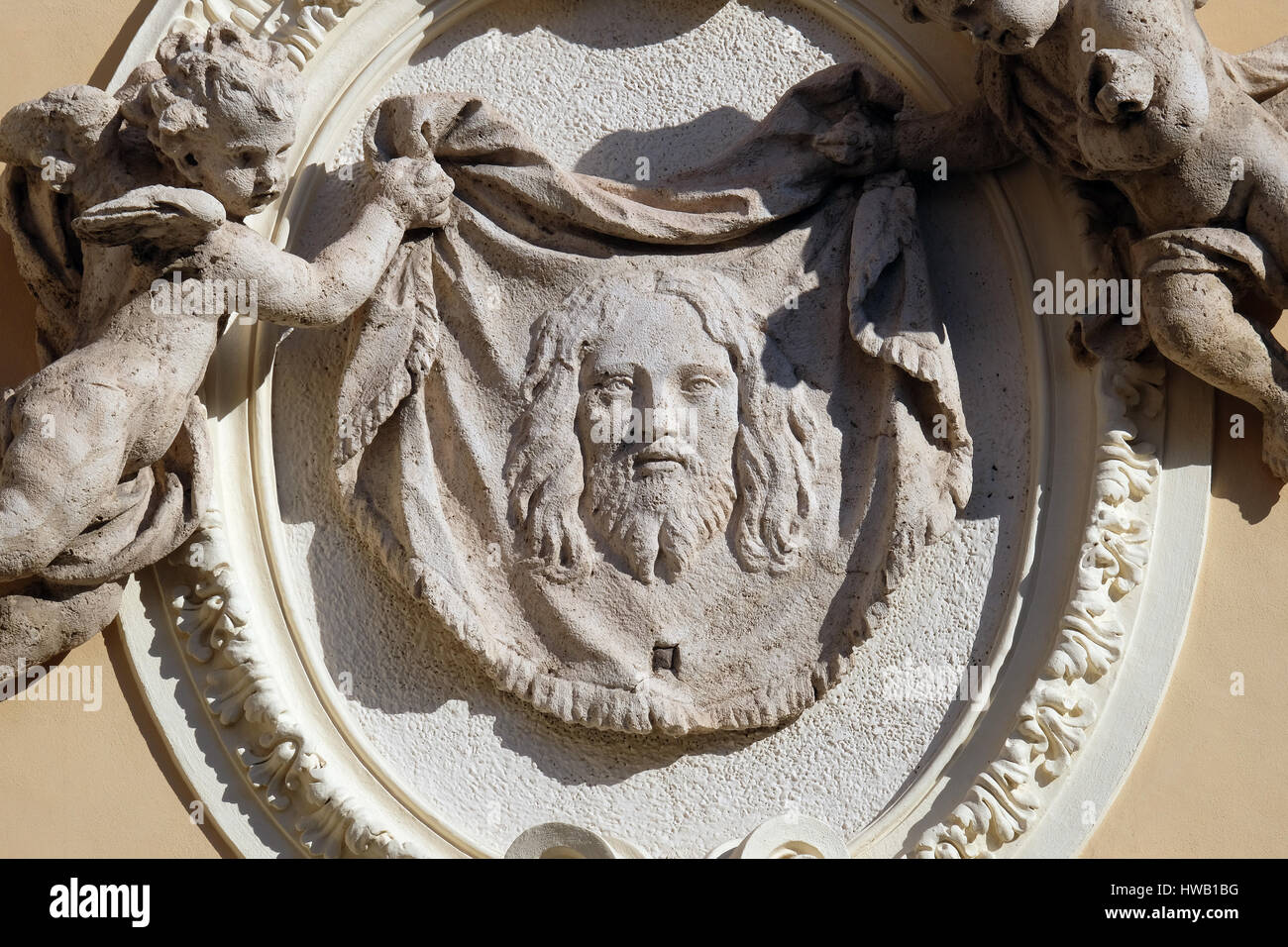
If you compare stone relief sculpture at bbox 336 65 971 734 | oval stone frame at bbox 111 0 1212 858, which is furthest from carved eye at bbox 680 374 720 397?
oval stone frame at bbox 111 0 1212 858

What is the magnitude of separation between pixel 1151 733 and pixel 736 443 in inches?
41.1

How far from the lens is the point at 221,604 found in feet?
14.1

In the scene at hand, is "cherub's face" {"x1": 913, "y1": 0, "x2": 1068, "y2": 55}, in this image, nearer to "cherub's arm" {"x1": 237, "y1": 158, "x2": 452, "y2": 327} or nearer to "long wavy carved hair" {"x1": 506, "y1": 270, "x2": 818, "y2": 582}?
"long wavy carved hair" {"x1": 506, "y1": 270, "x2": 818, "y2": 582}

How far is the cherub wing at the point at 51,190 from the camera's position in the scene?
13.9 feet

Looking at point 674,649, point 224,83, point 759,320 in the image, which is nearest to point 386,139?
point 224,83

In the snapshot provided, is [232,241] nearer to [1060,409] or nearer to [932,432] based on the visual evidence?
[932,432]

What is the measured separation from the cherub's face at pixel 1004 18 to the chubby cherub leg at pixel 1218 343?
0.57 meters

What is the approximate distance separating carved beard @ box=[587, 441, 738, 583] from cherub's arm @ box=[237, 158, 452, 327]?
2.02 ft

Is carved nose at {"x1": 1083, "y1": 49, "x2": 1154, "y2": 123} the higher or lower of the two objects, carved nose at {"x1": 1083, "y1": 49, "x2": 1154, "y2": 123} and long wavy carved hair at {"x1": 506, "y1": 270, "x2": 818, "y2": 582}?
the higher

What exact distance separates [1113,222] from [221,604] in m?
2.04

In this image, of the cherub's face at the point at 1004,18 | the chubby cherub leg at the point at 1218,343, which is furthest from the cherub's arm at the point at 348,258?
the chubby cherub leg at the point at 1218,343

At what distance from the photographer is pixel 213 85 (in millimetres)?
4055

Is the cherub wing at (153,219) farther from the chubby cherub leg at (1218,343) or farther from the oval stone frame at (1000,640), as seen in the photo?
the chubby cherub leg at (1218,343)

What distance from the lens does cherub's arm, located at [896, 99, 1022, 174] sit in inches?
179
